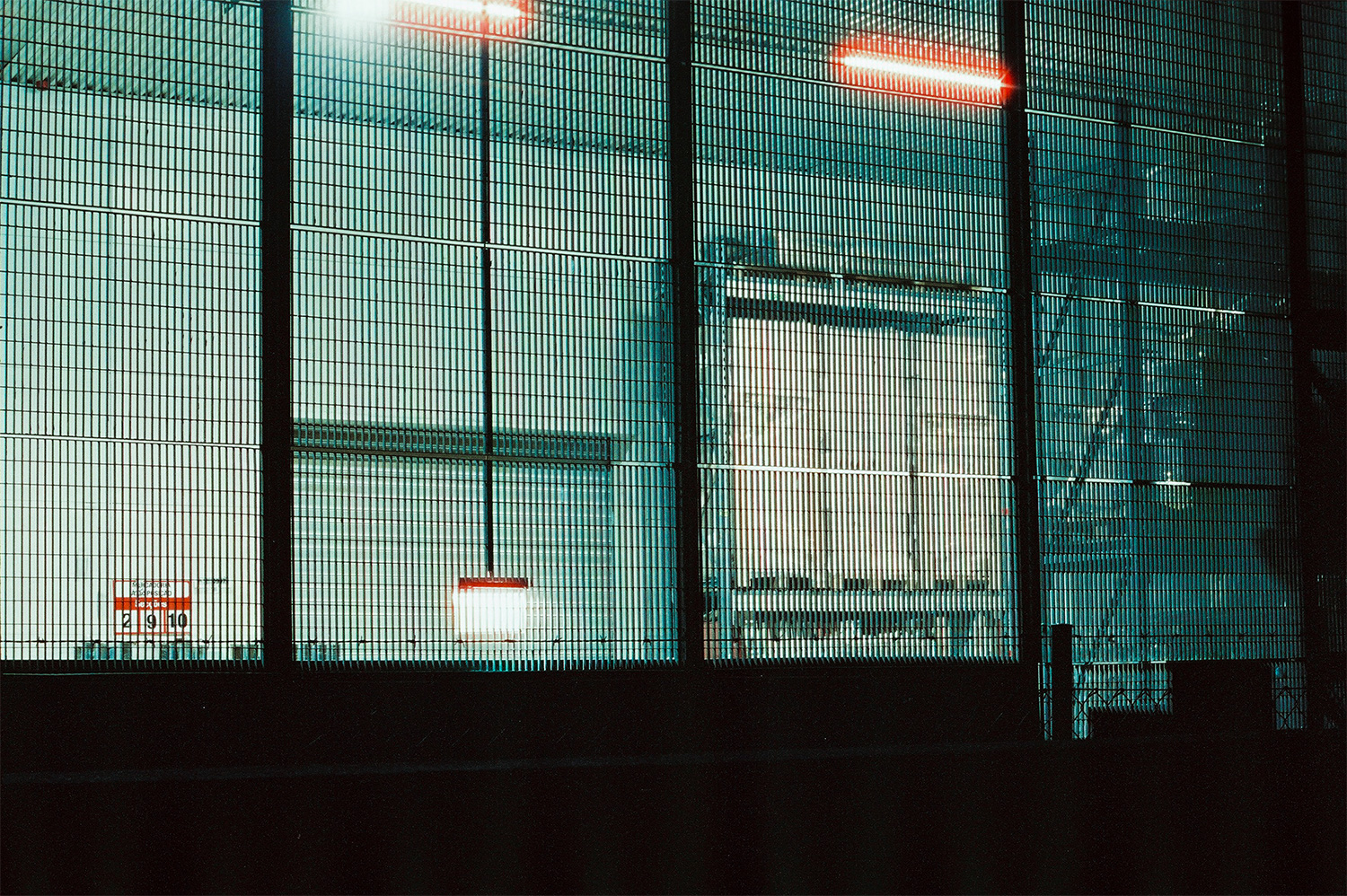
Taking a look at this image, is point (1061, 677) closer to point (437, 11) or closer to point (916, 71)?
point (916, 71)

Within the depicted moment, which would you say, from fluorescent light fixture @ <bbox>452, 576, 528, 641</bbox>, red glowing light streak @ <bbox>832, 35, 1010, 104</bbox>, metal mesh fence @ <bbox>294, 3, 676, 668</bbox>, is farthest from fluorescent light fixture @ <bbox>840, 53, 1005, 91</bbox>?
fluorescent light fixture @ <bbox>452, 576, 528, 641</bbox>

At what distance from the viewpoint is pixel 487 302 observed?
30.5 feet

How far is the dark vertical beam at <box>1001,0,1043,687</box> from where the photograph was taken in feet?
35.0

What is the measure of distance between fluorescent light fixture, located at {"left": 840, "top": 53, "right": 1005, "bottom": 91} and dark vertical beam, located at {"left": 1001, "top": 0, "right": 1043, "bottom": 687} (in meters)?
0.23

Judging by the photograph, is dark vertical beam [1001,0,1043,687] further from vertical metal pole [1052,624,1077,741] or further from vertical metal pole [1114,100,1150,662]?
vertical metal pole [1114,100,1150,662]

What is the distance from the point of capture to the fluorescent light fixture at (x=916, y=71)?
1045 centimetres

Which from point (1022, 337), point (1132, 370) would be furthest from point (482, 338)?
point (1132, 370)

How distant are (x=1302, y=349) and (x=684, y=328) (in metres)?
5.28

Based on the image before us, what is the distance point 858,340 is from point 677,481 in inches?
67.7

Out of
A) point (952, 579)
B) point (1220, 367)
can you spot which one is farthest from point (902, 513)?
point (1220, 367)

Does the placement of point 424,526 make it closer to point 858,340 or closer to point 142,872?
point 142,872

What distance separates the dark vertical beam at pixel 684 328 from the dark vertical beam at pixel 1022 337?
2509mm

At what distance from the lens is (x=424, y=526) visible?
9.02 m

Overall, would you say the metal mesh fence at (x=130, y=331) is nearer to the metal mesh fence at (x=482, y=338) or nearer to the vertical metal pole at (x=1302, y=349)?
the metal mesh fence at (x=482, y=338)
